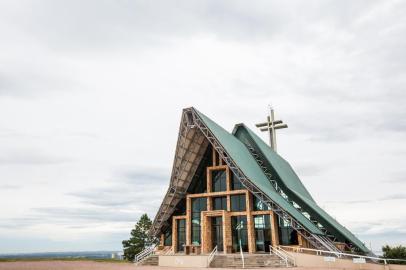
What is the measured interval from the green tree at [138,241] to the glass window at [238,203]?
13.5 meters

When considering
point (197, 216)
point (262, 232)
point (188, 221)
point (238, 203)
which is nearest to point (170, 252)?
point (188, 221)

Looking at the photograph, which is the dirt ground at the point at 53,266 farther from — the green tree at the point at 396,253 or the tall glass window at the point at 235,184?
the green tree at the point at 396,253

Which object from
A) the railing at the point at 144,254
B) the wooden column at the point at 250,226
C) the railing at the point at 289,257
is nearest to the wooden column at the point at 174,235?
the railing at the point at 144,254

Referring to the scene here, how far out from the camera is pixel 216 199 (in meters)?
30.8

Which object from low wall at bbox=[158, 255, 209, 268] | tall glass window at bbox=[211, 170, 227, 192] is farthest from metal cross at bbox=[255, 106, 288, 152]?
low wall at bbox=[158, 255, 209, 268]

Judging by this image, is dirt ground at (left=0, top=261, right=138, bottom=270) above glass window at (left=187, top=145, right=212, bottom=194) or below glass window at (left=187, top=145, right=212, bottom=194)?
below

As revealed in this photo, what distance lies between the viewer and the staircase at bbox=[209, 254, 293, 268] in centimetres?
2319

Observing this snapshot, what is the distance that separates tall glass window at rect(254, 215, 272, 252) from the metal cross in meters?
18.8

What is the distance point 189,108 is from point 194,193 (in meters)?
8.68

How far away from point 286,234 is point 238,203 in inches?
185

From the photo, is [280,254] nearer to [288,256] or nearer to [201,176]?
[288,256]

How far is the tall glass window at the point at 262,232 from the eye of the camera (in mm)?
27212

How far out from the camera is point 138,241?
131 feet

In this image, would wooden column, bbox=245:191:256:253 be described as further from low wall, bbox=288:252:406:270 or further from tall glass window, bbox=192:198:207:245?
tall glass window, bbox=192:198:207:245
